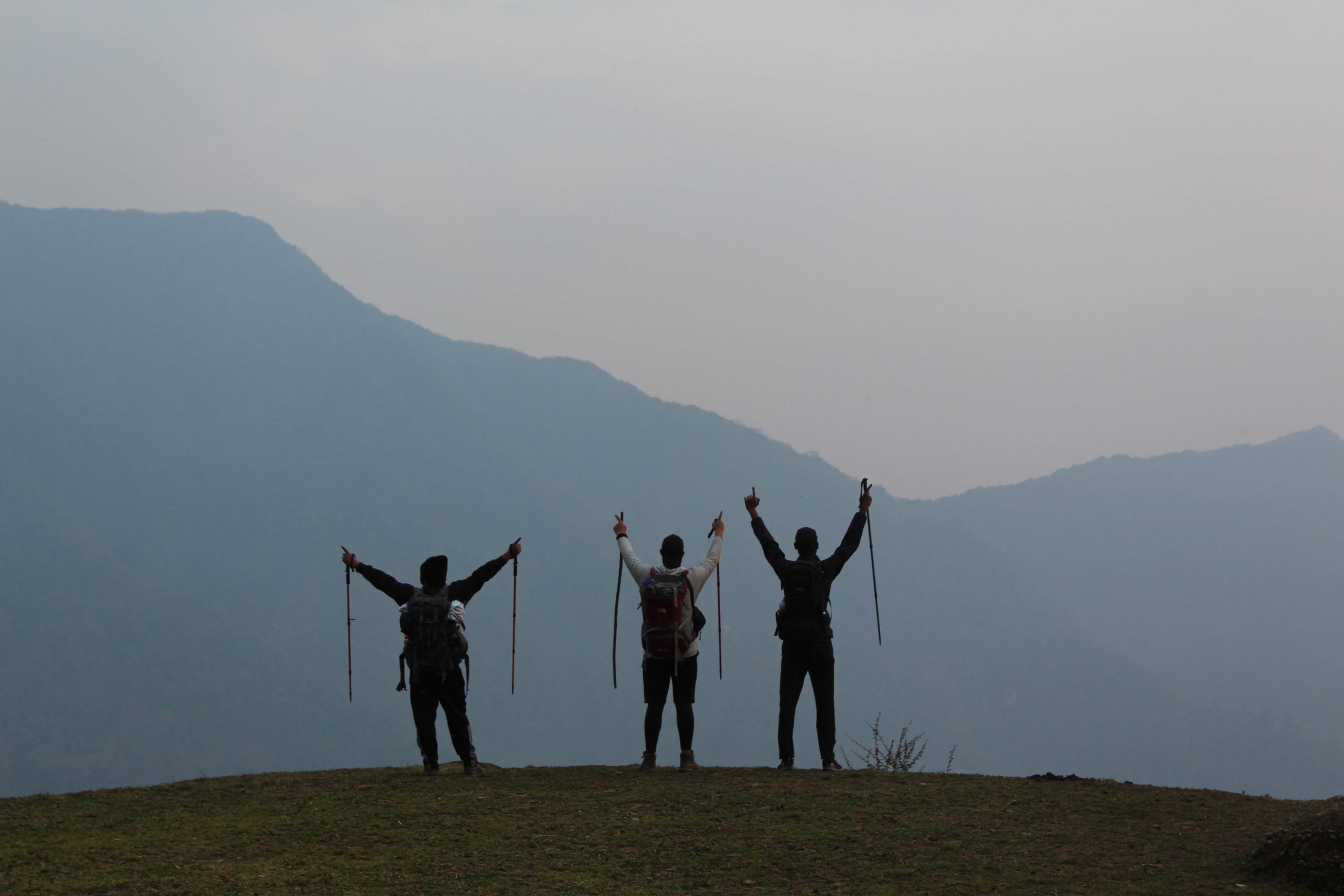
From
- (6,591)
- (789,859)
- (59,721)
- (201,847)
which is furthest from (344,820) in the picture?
(6,591)

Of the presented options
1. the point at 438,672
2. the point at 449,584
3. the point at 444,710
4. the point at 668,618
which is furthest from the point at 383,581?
the point at 668,618

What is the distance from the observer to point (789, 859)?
26.8ft

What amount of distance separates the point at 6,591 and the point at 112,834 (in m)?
213

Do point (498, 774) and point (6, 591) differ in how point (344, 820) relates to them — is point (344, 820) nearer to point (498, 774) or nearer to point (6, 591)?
point (498, 774)

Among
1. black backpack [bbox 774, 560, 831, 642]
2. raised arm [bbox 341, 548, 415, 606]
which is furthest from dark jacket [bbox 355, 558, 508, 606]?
black backpack [bbox 774, 560, 831, 642]

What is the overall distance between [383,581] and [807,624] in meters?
4.30

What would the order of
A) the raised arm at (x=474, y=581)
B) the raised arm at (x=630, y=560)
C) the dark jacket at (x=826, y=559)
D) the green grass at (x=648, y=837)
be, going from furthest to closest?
1. the raised arm at (x=630, y=560)
2. the dark jacket at (x=826, y=559)
3. the raised arm at (x=474, y=581)
4. the green grass at (x=648, y=837)

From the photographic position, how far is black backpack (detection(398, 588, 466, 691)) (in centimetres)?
1170

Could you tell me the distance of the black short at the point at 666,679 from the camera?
38.6 feet

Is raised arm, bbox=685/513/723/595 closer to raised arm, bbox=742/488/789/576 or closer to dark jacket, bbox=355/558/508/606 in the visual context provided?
raised arm, bbox=742/488/789/576

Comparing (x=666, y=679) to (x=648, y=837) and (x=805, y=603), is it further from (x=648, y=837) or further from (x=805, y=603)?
(x=648, y=837)

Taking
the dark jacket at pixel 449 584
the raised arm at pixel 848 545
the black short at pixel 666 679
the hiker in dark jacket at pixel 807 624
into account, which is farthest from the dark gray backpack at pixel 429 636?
the raised arm at pixel 848 545

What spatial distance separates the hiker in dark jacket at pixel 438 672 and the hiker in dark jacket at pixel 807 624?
2.75m

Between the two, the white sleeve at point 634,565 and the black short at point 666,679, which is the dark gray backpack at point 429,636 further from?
the black short at point 666,679
